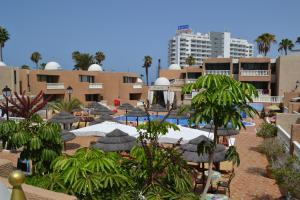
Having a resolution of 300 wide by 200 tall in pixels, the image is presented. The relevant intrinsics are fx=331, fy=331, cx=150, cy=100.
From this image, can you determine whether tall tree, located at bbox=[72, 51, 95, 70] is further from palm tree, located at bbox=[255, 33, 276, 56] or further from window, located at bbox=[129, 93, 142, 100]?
palm tree, located at bbox=[255, 33, 276, 56]

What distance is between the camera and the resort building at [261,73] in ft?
148

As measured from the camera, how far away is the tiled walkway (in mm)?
12898

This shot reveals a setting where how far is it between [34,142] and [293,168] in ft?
27.7

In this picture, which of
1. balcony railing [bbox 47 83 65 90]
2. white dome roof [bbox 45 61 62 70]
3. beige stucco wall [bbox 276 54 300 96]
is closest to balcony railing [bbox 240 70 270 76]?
beige stucco wall [bbox 276 54 300 96]

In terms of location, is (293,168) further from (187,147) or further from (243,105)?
(243,105)

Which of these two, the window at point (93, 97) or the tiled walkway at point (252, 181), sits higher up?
the window at point (93, 97)

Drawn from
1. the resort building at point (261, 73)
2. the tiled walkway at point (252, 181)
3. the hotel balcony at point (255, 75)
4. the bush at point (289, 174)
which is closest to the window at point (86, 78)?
the resort building at point (261, 73)

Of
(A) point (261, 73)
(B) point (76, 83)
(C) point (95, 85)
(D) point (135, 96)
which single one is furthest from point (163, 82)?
(A) point (261, 73)

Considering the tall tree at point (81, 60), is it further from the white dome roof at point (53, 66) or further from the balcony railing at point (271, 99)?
the balcony railing at point (271, 99)

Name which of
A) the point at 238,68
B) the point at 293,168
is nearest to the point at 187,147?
the point at 293,168

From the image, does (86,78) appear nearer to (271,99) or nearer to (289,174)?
(271,99)

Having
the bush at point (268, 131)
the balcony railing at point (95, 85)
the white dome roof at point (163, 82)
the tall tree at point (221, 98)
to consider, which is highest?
the white dome roof at point (163, 82)

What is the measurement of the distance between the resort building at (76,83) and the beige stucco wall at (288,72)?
22.4 meters

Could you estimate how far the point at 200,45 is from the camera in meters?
179
